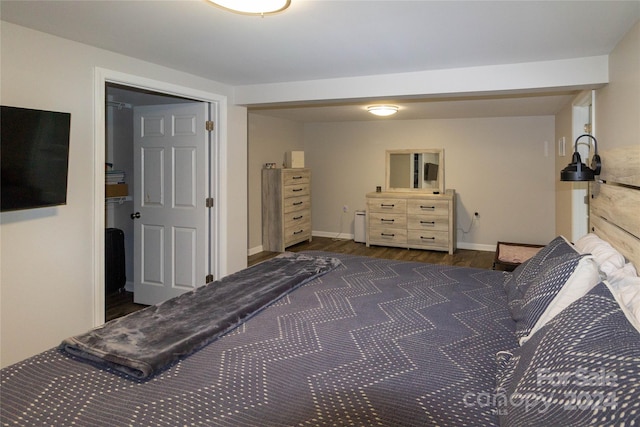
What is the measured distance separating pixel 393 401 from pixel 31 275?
229 cm

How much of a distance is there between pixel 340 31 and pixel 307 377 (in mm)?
1879

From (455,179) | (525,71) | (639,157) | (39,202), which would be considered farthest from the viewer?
(455,179)

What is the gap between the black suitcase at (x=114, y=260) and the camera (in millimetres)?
4301

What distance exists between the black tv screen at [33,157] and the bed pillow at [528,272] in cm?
261

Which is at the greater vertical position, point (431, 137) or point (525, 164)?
point (431, 137)

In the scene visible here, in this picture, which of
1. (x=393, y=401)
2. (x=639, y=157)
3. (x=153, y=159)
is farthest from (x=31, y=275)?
(x=639, y=157)

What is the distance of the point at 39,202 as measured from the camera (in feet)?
7.66

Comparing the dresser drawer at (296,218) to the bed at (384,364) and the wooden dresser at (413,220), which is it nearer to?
the wooden dresser at (413,220)

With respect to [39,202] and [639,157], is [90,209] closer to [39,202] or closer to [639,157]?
[39,202]

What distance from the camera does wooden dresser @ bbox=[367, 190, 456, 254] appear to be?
20.5ft

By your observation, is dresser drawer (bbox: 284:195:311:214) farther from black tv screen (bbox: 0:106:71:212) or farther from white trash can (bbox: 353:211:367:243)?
black tv screen (bbox: 0:106:71:212)

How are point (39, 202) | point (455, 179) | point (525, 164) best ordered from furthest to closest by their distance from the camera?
point (455, 179) < point (525, 164) < point (39, 202)

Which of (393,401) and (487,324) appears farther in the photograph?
(487,324)

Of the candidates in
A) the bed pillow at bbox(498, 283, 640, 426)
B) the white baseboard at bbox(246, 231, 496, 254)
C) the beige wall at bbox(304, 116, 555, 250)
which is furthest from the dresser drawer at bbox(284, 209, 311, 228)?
the bed pillow at bbox(498, 283, 640, 426)
